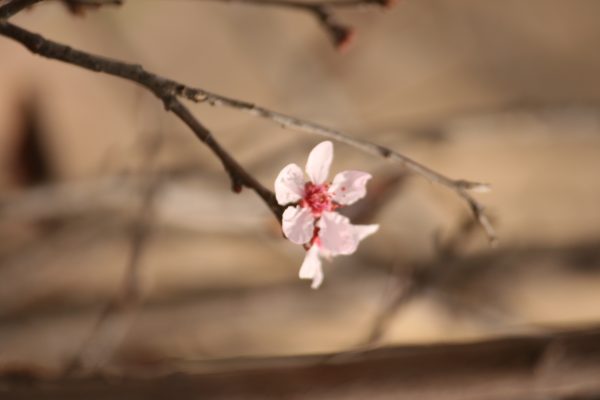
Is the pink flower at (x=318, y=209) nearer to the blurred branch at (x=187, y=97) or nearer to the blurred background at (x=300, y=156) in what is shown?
the blurred branch at (x=187, y=97)

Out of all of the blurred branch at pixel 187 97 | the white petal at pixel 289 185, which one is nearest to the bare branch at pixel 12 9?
the blurred branch at pixel 187 97

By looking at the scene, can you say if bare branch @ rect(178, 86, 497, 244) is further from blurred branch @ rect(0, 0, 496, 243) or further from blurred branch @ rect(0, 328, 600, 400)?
blurred branch @ rect(0, 328, 600, 400)

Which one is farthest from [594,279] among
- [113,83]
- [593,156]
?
[113,83]

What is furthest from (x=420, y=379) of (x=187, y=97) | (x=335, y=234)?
(x=187, y=97)

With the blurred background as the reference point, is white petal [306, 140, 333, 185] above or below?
below

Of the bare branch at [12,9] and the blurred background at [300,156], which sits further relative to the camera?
the blurred background at [300,156]

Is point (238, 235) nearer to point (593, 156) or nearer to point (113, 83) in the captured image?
point (113, 83)

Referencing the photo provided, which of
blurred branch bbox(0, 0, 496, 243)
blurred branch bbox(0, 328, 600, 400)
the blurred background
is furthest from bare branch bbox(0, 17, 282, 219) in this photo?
the blurred background
